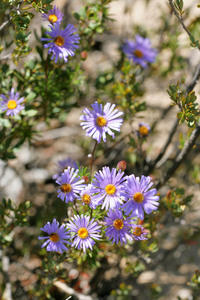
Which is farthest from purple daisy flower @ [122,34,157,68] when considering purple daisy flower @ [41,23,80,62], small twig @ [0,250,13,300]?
small twig @ [0,250,13,300]

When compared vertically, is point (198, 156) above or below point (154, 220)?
above

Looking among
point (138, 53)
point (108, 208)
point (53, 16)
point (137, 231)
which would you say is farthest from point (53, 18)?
point (138, 53)

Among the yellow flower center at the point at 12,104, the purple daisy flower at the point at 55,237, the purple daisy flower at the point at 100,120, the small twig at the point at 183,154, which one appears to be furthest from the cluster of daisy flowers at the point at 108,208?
the yellow flower center at the point at 12,104

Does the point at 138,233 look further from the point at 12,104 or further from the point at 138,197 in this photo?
the point at 12,104

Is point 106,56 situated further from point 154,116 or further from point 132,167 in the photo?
point 132,167

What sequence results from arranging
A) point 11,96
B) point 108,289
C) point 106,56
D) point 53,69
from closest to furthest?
point 11,96
point 53,69
point 108,289
point 106,56

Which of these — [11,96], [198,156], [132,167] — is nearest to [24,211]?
[11,96]
